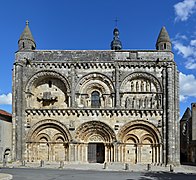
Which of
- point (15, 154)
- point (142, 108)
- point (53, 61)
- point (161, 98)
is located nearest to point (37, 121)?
point (15, 154)

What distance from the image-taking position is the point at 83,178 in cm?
1700

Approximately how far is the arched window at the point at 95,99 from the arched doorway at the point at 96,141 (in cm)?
182

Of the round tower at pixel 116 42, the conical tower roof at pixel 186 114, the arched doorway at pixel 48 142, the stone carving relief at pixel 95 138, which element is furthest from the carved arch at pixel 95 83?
the conical tower roof at pixel 186 114

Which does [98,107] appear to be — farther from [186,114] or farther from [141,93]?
[186,114]

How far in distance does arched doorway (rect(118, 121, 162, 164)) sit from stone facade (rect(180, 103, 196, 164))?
9.00 m

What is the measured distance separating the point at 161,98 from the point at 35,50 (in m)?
12.7

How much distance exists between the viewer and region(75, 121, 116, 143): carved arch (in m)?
27.8

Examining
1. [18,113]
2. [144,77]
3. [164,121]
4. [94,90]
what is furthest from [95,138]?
[18,113]

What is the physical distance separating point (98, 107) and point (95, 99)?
2.71 ft

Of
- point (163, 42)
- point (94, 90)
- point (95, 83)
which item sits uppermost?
point (163, 42)

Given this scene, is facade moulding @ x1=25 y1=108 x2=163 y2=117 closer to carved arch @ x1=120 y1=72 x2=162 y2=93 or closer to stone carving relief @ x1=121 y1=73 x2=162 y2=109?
stone carving relief @ x1=121 y1=73 x2=162 y2=109

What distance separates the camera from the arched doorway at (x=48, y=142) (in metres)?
28.0

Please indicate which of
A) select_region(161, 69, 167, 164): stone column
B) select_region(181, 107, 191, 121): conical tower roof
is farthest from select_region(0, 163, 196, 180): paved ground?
select_region(181, 107, 191, 121): conical tower roof

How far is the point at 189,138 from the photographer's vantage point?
4000 centimetres
